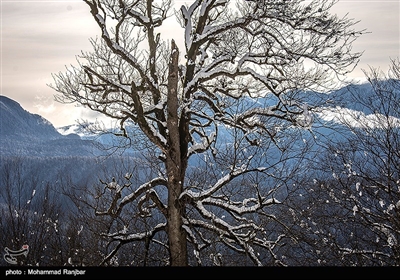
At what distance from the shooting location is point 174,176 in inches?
334

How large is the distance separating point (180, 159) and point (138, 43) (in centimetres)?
307

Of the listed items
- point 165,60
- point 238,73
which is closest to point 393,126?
point 238,73

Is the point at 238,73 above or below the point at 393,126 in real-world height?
above

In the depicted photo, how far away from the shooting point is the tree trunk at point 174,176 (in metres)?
8.38

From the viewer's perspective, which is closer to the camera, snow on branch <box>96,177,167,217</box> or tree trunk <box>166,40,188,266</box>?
tree trunk <box>166,40,188,266</box>

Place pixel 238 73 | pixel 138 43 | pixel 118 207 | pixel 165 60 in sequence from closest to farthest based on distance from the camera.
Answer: pixel 238 73 → pixel 118 207 → pixel 138 43 → pixel 165 60

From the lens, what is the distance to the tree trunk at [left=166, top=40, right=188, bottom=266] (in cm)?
838

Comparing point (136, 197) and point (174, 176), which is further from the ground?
point (174, 176)

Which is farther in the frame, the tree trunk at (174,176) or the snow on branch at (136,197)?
the snow on branch at (136,197)

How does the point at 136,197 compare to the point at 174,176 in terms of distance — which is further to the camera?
the point at 136,197

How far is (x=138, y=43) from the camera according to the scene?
988 cm
